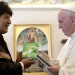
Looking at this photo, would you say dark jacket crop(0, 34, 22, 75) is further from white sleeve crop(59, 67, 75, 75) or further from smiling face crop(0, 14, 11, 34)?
white sleeve crop(59, 67, 75, 75)

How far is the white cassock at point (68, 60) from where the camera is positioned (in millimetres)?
1833

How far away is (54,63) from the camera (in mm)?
1981

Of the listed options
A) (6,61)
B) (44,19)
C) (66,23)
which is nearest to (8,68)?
(6,61)

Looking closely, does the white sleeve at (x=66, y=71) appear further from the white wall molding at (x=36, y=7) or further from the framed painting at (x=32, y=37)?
the white wall molding at (x=36, y=7)

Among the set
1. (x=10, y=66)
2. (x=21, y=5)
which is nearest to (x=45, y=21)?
(x=21, y=5)

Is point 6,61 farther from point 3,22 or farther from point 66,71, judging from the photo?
point 66,71

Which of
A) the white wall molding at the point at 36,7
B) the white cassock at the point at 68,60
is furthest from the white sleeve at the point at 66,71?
the white wall molding at the point at 36,7

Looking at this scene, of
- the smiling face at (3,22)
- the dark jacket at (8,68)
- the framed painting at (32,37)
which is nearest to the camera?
the dark jacket at (8,68)

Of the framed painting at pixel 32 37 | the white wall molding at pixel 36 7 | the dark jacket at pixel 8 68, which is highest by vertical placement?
the white wall molding at pixel 36 7

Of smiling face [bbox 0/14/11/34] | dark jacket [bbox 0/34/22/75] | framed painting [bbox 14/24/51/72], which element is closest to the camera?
dark jacket [bbox 0/34/22/75]

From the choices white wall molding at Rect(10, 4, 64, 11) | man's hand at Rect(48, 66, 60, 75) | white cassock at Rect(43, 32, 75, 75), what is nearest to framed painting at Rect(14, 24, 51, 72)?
white wall molding at Rect(10, 4, 64, 11)

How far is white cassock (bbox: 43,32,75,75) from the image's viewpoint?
183cm

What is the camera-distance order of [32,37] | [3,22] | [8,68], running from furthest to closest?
[32,37]
[3,22]
[8,68]

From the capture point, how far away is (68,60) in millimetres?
1956
